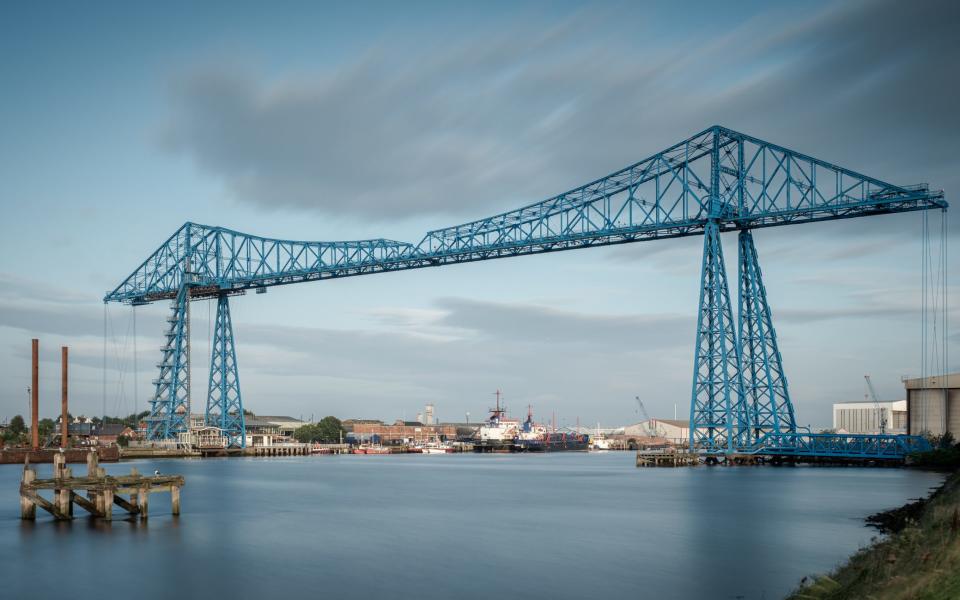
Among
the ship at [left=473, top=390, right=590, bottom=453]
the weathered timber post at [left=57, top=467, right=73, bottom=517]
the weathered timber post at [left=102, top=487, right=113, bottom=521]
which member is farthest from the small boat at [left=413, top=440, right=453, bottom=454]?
the weathered timber post at [left=102, top=487, right=113, bottom=521]

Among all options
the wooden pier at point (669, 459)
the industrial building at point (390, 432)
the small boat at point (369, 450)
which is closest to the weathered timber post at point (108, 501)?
the wooden pier at point (669, 459)

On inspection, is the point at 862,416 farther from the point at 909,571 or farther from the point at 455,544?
the point at 909,571

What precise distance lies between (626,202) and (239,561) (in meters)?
43.1

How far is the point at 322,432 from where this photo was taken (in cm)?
14538

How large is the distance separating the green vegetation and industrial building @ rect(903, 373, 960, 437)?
310 ft

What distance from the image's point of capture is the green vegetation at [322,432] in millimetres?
141462

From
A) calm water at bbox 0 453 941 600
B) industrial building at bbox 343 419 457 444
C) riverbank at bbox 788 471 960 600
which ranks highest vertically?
riverbank at bbox 788 471 960 600

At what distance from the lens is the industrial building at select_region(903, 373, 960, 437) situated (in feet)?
206

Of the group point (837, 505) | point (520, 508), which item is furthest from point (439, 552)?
point (837, 505)

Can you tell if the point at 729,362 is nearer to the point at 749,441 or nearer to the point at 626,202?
the point at 749,441

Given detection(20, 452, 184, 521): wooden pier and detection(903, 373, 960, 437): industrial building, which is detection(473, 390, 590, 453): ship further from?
detection(20, 452, 184, 521): wooden pier

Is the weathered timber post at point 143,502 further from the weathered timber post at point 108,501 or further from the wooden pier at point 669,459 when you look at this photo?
the wooden pier at point 669,459

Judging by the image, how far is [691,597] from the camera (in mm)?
17359

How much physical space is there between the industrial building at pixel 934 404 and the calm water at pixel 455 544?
2271 cm
